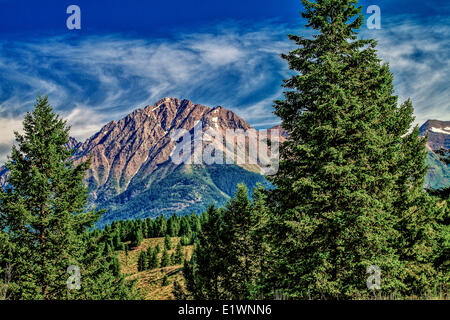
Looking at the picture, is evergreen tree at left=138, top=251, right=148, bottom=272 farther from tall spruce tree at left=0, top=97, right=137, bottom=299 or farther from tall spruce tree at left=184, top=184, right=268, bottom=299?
tall spruce tree at left=0, top=97, right=137, bottom=299

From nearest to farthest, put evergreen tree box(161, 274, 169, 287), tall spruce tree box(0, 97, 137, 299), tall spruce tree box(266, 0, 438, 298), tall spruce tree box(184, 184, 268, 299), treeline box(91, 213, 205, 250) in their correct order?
tall spruce tree box(266, 0, 438, 298) → tall spruce tree box(0, 97, 137, 299) → tall spruce tree box(184, 184, 268, 299) → evergreen tree box(161, 274, 169, 287) → treeline box(91, 213, 205, 250)

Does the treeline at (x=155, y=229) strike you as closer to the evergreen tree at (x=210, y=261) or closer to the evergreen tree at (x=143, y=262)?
the evergreen tree at (x=143, y=262)

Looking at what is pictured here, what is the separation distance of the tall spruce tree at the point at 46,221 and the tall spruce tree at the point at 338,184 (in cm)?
1123

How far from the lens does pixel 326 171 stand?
437 inches

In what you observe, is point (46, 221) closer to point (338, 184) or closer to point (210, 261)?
point (210, 261)

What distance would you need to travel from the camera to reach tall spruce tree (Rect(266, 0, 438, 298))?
11109 millimetres

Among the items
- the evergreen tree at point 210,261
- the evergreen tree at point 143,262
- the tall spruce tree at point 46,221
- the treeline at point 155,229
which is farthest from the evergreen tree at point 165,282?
the treeline at point 155,229

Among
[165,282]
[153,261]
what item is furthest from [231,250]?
[153,261]

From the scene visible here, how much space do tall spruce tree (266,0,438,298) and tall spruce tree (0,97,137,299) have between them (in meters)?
11.2

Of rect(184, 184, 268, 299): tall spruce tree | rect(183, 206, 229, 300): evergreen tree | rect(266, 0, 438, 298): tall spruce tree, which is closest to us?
rect(266, 0, 438, 298): tall spruce tree

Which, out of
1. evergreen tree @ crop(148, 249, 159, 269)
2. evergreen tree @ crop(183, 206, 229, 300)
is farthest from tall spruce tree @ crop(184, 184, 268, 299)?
evergreen tree @ crop(148, 249, 159, 269)

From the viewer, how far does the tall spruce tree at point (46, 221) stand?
49.7 feet

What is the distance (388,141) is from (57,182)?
18.4 meters
